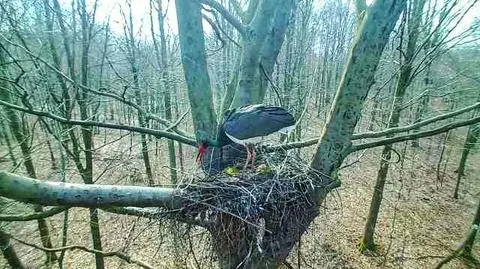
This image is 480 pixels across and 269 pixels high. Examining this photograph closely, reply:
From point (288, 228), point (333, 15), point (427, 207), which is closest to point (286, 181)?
point (288, 228)

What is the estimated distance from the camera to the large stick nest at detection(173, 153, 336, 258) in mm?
2190

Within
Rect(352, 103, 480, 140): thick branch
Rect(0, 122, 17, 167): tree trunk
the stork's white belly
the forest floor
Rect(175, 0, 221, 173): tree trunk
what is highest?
Rect(175, 0, 221, 173): tree trunk

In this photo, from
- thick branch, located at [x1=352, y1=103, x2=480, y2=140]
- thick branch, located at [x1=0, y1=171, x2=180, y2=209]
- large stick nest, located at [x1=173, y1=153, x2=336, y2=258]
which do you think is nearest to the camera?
thick branch, located at [x1=0, y1=171, x2=180, y2=209]

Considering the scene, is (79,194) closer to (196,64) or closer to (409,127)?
(196,64)

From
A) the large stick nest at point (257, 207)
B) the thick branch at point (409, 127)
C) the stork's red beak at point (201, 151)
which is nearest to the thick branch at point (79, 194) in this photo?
the large stick nest at point (257, 207)

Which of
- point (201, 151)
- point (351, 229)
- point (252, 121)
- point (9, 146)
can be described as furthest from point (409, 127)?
point (351, 229)

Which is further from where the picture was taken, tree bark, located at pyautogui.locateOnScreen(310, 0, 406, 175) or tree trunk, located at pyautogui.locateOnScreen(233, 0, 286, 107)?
tree trunk, located at pyautogui.locateOnScreen(233, 0, 286, 107)

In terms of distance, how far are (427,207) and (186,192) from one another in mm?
11882

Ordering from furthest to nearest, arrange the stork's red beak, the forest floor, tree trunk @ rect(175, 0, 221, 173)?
the forest floor < the stork's red beak < tree trunk @ rect(175, 0, 221, 173)

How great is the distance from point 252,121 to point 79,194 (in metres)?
1.70

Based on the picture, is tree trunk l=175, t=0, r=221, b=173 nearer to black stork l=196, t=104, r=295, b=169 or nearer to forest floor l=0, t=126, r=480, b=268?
black stork l=196, t=104, r=295, b=169

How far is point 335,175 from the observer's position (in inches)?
95.3

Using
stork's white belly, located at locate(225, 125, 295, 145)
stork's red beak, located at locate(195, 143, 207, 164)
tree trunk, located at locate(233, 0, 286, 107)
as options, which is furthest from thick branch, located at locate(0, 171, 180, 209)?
tree trunk, located at locate(233, 0, 286, 107)

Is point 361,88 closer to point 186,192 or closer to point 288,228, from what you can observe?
point 288,228
